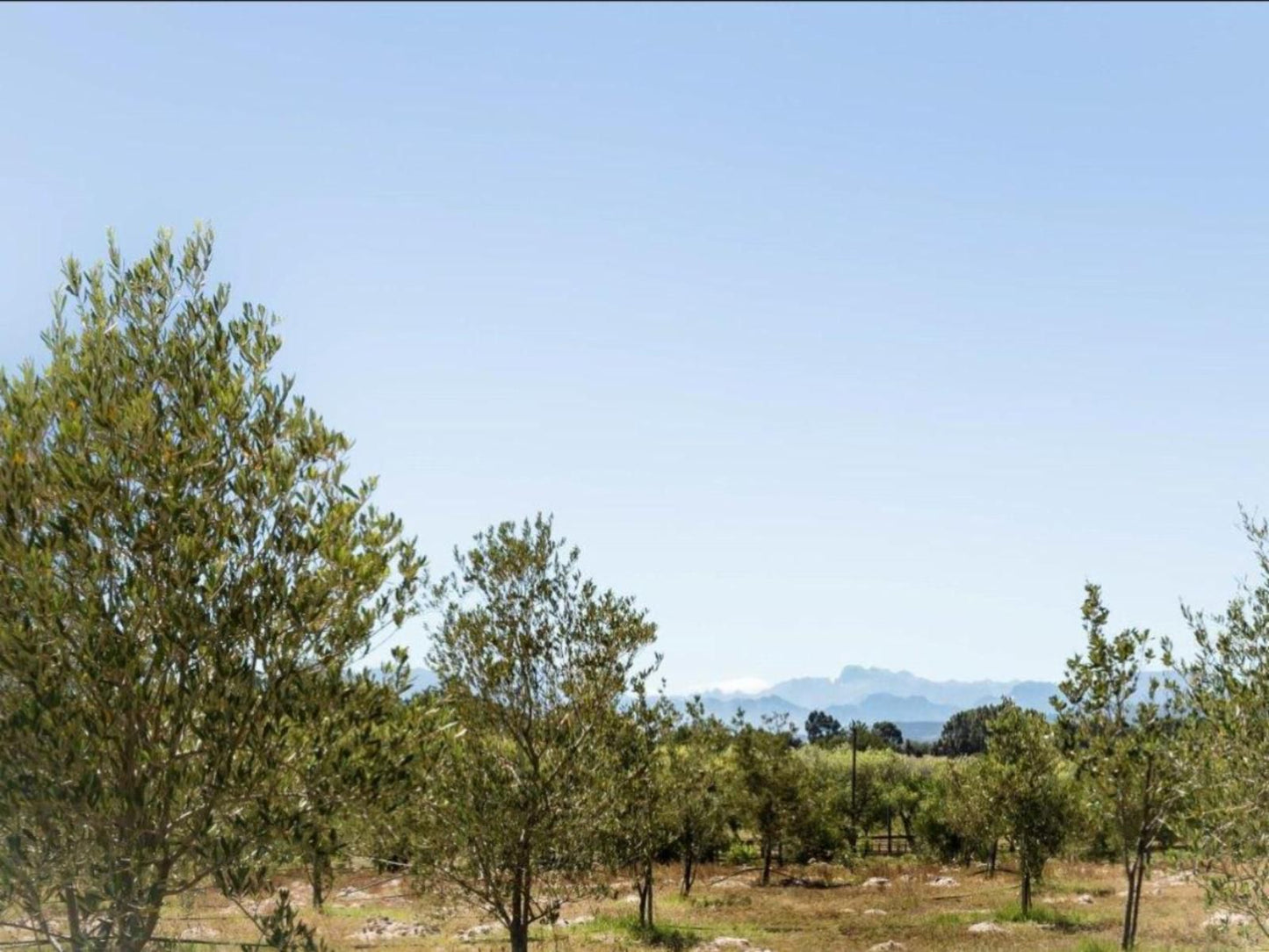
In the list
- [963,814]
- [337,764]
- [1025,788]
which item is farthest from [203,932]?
[963,814]

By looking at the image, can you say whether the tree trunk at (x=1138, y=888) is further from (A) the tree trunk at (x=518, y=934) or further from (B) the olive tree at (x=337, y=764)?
(B) the olive tree at (x=337, y=764)

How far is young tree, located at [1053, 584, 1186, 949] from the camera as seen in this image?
29.5 m

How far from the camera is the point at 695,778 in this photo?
53.2m

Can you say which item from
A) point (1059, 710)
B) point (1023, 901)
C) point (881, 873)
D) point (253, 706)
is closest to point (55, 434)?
point (253, 706)

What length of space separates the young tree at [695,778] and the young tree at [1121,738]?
22.5m

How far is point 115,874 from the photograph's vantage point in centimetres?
1082

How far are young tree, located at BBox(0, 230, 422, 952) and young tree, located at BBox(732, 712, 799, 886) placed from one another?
192ft

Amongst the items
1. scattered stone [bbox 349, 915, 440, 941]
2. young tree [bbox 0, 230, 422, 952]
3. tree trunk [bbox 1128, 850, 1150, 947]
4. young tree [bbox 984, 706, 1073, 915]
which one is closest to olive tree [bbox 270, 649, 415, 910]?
young tree [bbox 0, 230, 422, 952]

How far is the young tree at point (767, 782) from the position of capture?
67.8 m

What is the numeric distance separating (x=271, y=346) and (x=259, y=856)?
20.4ft

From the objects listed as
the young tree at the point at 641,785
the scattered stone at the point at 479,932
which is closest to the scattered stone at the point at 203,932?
the scattered stone at the point at 479,932

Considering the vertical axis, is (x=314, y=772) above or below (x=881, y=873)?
above

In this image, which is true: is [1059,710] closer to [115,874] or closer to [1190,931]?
[1190,931]

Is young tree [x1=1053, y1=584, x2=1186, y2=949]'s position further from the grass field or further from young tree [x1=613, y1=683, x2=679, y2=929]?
young tree [x1=613, y1=683, x2=679, y2=929]
